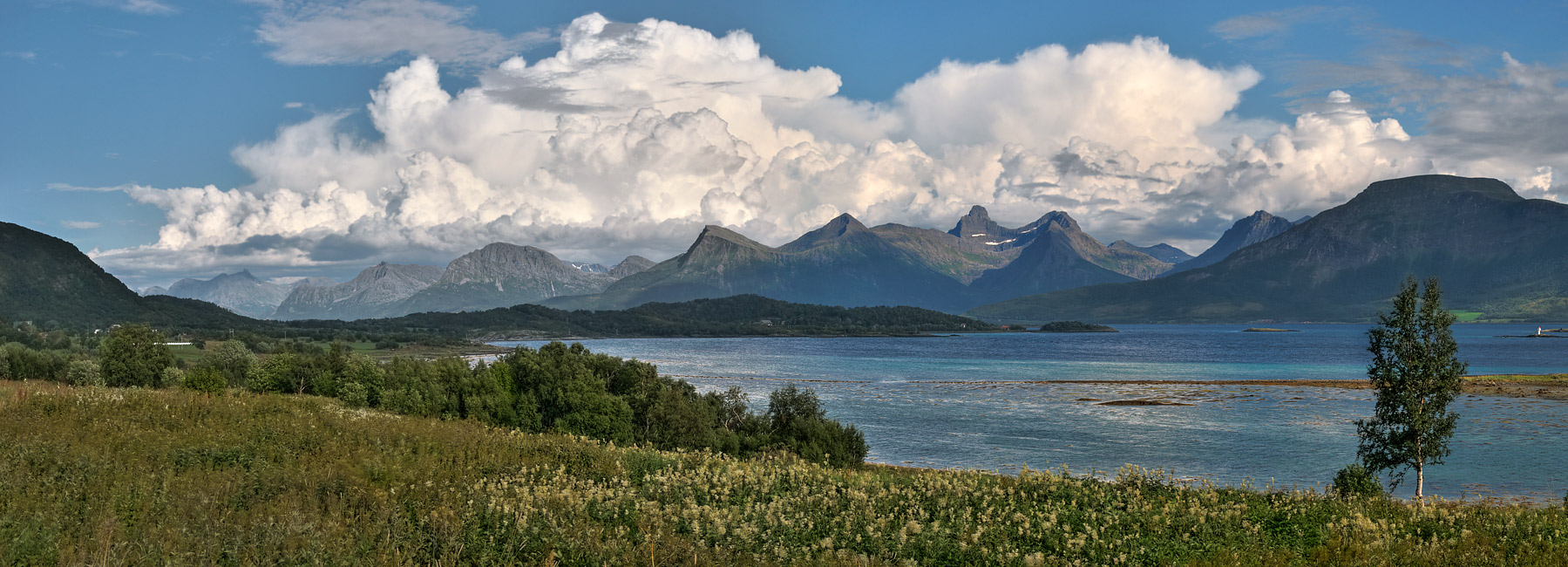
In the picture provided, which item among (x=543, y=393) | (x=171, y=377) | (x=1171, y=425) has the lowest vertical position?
(x=1171, y=425)

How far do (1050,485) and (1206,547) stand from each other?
408 centimetres

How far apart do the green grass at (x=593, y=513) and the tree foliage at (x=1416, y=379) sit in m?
22.2

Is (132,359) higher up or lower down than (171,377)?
higher up

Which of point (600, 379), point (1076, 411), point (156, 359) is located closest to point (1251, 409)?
point (1076, 411)

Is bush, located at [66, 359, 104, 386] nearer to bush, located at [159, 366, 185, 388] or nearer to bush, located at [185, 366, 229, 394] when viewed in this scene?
bush, located at [159, 366, 185, 388]

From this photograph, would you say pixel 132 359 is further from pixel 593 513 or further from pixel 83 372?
pixel 593 513

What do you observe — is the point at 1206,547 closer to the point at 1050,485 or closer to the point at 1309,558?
the point at 1309,558

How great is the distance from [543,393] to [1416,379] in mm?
50455

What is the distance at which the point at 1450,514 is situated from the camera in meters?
15.8

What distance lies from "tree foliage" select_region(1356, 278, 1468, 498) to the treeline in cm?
2795

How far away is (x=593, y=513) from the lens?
46.0 ft

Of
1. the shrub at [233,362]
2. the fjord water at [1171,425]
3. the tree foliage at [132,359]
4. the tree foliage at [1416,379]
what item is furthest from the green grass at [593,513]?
the shrub at [233,362]

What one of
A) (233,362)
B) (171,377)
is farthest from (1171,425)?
(233,362)

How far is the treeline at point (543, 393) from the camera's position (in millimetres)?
54219
